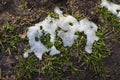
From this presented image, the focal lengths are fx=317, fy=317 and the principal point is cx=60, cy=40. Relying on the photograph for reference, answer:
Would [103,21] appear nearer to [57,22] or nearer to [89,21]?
[89,21]

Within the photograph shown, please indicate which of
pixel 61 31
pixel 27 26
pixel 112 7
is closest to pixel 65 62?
pixel 61 31

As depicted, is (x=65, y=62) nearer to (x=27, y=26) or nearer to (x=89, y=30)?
(x=89, y=30)

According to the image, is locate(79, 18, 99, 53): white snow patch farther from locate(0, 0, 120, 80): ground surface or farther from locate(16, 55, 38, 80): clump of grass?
locate(16, 55, 38, 80): clump of grass

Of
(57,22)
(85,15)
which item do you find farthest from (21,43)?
(85,15)

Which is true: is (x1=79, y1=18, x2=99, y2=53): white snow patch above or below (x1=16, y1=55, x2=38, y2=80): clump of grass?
above

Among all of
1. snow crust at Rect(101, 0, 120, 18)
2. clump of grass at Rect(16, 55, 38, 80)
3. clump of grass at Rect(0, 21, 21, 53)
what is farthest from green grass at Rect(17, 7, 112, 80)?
snow crust at Rect(101, 0, 120, 18)
